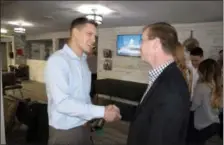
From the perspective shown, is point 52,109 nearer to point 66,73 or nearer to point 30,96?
point 66,73

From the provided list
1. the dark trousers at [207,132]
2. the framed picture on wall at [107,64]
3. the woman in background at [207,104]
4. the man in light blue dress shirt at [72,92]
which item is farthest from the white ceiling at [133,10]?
the framed picture on wall at [107,64]

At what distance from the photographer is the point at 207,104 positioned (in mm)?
957

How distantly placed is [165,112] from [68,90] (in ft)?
0.91

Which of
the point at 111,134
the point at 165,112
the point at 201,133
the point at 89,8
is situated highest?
the point at 89,8

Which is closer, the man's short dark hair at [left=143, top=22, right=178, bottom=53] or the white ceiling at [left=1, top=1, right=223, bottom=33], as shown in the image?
the man's short dark hair at [left=143, top=22, right=178, bottom=53]

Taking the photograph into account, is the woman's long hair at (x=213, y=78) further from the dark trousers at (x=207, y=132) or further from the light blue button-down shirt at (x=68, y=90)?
the light blue button-down shirt at (x=68, y=90)

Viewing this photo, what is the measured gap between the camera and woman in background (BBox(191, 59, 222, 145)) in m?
0.95

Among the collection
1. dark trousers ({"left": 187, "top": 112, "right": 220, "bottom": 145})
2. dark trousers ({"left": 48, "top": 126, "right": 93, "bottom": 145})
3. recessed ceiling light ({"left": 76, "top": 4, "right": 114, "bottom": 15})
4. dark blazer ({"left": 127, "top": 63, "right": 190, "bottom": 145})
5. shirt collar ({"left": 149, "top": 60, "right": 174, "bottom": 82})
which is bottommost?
dark trousers ({"left": 187, "top": 112, "right": 220, "bottom": 145})

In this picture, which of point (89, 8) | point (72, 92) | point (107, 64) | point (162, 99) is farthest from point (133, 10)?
point (107, 64)

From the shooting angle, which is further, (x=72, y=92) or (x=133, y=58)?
(x=133, y=58)

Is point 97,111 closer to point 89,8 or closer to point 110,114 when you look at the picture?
point 110,114

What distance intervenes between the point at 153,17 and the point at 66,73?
0.79 m

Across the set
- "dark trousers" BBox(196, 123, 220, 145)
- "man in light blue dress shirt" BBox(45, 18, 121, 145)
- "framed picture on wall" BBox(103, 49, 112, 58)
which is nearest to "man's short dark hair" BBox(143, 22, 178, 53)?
"man in light blue dress shirt" BBox(45, 18, 121, 145)

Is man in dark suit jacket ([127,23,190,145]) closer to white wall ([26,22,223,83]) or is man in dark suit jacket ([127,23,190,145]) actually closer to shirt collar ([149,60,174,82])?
shirt collar ([149,60,174,82])
